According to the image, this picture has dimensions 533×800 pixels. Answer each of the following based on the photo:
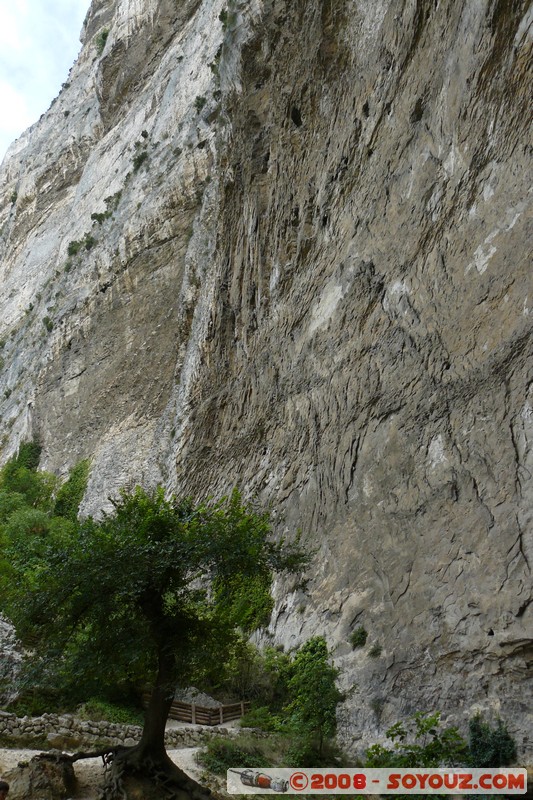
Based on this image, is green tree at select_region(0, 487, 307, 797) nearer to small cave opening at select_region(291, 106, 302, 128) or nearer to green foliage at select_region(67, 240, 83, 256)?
small cave opening at select_region(291, 106, 302, 128)

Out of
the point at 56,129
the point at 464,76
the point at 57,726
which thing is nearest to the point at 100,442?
the point at 57,726

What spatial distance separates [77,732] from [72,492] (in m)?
15.8

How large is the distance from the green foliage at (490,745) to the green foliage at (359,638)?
256 centimetres

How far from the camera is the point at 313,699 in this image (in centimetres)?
1092

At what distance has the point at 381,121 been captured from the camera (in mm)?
15508

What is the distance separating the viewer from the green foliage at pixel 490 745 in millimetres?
8297

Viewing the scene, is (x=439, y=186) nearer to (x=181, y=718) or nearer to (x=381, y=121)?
(x=381, y=121)

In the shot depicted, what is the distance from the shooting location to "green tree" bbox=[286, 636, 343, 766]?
408 inches

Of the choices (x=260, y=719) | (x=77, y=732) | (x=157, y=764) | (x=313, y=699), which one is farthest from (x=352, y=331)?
(x=157, y=764)

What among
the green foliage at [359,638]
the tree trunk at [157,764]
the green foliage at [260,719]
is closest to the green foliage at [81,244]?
the green foliage at [260,719]

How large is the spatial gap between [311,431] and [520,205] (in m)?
6.73

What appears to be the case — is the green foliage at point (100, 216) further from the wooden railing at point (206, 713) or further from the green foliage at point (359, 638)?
the green foliage at point (359, 638)

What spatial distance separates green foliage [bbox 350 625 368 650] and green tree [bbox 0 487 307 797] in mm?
2889

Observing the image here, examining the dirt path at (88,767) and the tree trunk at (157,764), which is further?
the dirt path at (88,767)
